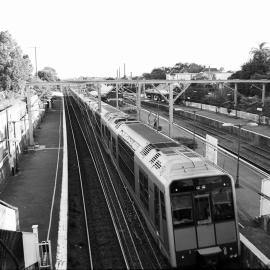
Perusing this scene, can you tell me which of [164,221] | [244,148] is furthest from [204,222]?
[244,148]

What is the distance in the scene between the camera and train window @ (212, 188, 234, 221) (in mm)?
10914

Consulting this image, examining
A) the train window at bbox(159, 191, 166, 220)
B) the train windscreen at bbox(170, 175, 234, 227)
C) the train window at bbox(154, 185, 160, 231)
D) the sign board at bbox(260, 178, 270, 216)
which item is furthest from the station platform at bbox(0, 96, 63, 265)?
the sign board at bbox(260, 178, 270, 216)

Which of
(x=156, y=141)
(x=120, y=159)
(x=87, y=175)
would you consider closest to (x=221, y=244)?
(x=156, y=141)

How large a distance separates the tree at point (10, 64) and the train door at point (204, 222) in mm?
30847

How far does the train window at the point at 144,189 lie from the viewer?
1318 centimetres

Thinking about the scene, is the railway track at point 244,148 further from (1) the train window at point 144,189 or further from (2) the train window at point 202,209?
(2) the train window at point 202,209

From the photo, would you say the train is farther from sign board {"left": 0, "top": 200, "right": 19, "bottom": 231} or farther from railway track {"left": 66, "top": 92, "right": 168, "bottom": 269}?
sign board {"left": 0, "top": 200, "right": 19, "bottom": 231}

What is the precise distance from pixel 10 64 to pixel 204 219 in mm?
31538

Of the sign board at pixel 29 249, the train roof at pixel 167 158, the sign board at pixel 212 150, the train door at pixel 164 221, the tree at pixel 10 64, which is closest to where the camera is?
the train door at pixel 164 221

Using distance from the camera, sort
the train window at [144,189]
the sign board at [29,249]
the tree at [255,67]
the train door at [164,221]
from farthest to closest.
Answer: the tree at [255,67], the train window at [144,189], the sign board at [29,249], the train door at [164,221]

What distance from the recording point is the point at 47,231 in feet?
50.4

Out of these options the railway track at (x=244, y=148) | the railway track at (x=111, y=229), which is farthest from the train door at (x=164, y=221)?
the railway track at (x=244, y=148)

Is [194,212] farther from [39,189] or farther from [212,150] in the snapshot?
[39,189]

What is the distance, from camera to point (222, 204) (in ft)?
36.1
